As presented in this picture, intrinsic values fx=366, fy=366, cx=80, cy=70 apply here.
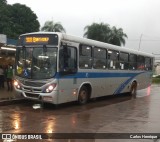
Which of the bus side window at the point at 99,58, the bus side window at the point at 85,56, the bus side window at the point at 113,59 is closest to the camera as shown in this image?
the bus side window at the point at 85,56

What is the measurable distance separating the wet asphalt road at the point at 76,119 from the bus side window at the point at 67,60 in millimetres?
1636

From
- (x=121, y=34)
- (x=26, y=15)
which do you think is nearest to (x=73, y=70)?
(x=26, y=15)

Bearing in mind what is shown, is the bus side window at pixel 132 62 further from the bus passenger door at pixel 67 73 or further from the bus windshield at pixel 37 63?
the bus windshield at pixel 37 63

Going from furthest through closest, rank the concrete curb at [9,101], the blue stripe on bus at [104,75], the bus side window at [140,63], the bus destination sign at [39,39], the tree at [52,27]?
1. the tree at [52,27]
2. the bus side window at [140,63]
3. the blue stripe on bus at [104,75]
4. the concrete curb at [9,101]
5. the bus destination sign at [39,39]

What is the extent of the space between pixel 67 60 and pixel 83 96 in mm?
2437

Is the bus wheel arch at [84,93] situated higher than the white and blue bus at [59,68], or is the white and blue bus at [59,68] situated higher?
the white and blue bus at [59,68]

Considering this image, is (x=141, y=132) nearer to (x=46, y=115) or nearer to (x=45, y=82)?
(x=46, y=115)

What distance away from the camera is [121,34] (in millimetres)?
61594

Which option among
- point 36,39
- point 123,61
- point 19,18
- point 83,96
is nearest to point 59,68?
point 36,39

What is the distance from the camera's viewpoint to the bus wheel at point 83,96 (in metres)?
16.2

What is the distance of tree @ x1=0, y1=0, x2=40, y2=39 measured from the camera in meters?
50.7

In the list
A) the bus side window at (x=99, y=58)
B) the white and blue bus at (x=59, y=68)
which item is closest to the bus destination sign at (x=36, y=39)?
the white and blue bus at (x=59, y=68)

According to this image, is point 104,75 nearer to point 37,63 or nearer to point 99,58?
point 99,58

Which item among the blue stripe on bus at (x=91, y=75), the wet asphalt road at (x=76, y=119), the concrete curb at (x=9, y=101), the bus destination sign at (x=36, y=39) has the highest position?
the bus destination sign at (x=36, y=39)
